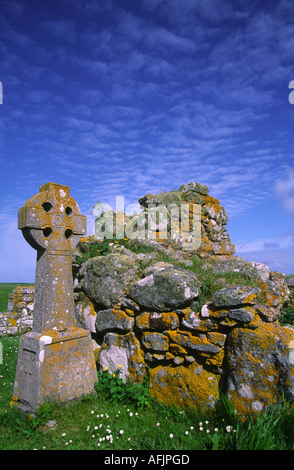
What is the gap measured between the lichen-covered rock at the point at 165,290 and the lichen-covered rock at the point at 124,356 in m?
0.68

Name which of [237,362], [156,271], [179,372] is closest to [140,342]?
[179,372]

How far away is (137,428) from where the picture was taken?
365 centimetres

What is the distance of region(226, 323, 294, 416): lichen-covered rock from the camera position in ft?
11.3

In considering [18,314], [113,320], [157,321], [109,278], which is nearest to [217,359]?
[157,321]

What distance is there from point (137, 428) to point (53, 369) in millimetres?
1481

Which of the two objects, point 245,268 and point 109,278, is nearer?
point 109,278

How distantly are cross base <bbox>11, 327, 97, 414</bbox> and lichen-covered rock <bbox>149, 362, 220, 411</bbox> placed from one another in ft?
3.71

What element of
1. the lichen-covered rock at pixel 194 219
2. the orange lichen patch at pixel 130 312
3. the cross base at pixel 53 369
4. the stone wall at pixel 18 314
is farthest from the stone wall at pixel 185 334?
the stone wall at pixel 18 314

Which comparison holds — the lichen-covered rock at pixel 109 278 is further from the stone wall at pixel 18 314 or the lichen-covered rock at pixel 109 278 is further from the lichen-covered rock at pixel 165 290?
the stone wall at pixel 18 314

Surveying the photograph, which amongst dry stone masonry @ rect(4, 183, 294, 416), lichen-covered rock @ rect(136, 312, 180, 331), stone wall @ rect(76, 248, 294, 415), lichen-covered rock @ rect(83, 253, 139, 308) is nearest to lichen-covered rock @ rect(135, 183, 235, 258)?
dry stone masonry @ rect(4, 183, 294, 416)

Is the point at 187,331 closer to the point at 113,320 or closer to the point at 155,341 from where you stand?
the point at 155,341

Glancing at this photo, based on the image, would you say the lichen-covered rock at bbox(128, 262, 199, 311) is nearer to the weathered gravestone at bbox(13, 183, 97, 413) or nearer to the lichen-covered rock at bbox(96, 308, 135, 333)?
the lichen-covered rock at bbox(96, 308, 135, 333)

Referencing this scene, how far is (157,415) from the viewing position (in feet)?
13.0

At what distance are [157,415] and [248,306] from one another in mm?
1981
